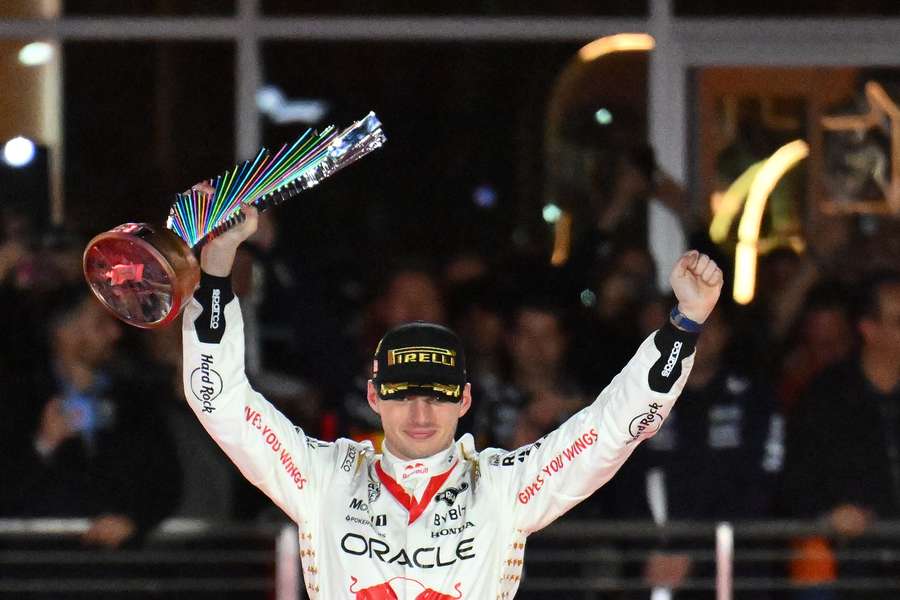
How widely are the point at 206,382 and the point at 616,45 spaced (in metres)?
4.55

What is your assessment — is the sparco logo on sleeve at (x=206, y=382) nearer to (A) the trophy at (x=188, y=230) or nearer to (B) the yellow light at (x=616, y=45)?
(A) the trophy at (x=188, y=230)

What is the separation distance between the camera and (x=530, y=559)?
6.38m

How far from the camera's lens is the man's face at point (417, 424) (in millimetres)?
3961

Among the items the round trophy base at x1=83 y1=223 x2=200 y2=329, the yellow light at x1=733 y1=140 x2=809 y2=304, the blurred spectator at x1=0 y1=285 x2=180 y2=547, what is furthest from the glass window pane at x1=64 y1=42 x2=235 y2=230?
the round trophy base at x1=83 y1=223 x2=200 y2=329

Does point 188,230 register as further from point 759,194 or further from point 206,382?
point 759,194

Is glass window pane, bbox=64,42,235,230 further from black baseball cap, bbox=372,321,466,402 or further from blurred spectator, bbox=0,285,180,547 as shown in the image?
black baseball cap, bbox=372,321,466,402

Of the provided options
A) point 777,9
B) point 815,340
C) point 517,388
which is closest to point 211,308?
point 517,388

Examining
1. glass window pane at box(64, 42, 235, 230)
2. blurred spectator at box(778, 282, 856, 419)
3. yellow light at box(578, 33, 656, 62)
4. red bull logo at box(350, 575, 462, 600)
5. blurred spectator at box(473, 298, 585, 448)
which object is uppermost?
yellow light at box(578, 33, 656, 62)

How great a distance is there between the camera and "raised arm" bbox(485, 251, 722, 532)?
12.5 feet

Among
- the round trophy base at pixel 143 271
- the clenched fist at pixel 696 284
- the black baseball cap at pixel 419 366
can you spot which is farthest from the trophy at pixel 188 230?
the clenched fist at pixel 696 284

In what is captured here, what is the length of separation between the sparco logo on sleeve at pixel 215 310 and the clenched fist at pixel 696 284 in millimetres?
971

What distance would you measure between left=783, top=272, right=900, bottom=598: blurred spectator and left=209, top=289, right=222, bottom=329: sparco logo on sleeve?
9.90 feet

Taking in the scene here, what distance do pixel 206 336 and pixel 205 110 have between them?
4328 millimetres

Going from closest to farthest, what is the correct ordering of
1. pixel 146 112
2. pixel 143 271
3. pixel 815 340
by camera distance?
1. pixel 143 271
2. pixel 815 340
3. pixel 146 112
